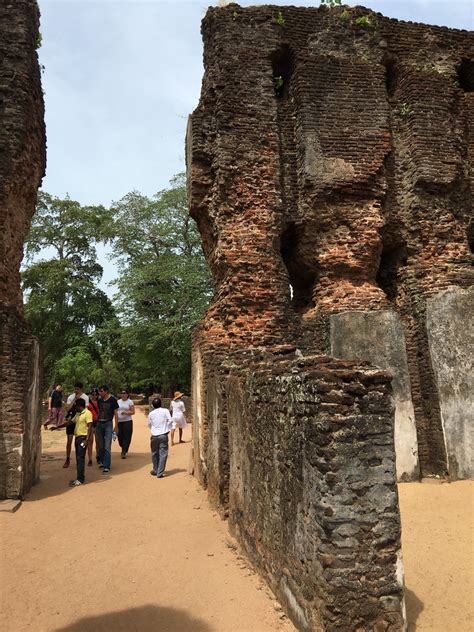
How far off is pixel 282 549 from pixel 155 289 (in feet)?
66.2

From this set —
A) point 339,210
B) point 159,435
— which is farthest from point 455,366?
point 159,435

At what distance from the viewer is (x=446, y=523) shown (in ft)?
21.8

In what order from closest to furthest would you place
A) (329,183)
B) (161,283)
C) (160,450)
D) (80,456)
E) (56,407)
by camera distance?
1. (80,456)
2. (329,183)
3. (160,450)
4. (56,407)
5. (161,283)

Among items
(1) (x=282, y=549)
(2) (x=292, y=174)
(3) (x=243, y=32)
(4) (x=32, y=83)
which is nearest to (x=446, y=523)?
(1) (x=282, y=549)

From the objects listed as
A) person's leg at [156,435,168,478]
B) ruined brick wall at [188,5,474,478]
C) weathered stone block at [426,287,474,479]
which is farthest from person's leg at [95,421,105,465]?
weathered stone block at [426,287,474,479]

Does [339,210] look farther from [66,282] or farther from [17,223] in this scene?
[66,282]

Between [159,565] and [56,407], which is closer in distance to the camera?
[159,565]

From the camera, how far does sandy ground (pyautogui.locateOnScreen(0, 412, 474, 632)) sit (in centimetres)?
409

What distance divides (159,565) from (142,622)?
120 cm

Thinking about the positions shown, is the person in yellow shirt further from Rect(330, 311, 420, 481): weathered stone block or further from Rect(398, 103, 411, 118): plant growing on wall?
Rect(398, 103, 411, 118): plant growing on wall

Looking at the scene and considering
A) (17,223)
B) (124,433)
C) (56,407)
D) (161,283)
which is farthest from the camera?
(161,283)

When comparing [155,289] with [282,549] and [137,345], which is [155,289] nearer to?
[137,345]

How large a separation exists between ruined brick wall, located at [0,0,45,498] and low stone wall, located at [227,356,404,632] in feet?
17.4

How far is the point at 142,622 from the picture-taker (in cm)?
405
